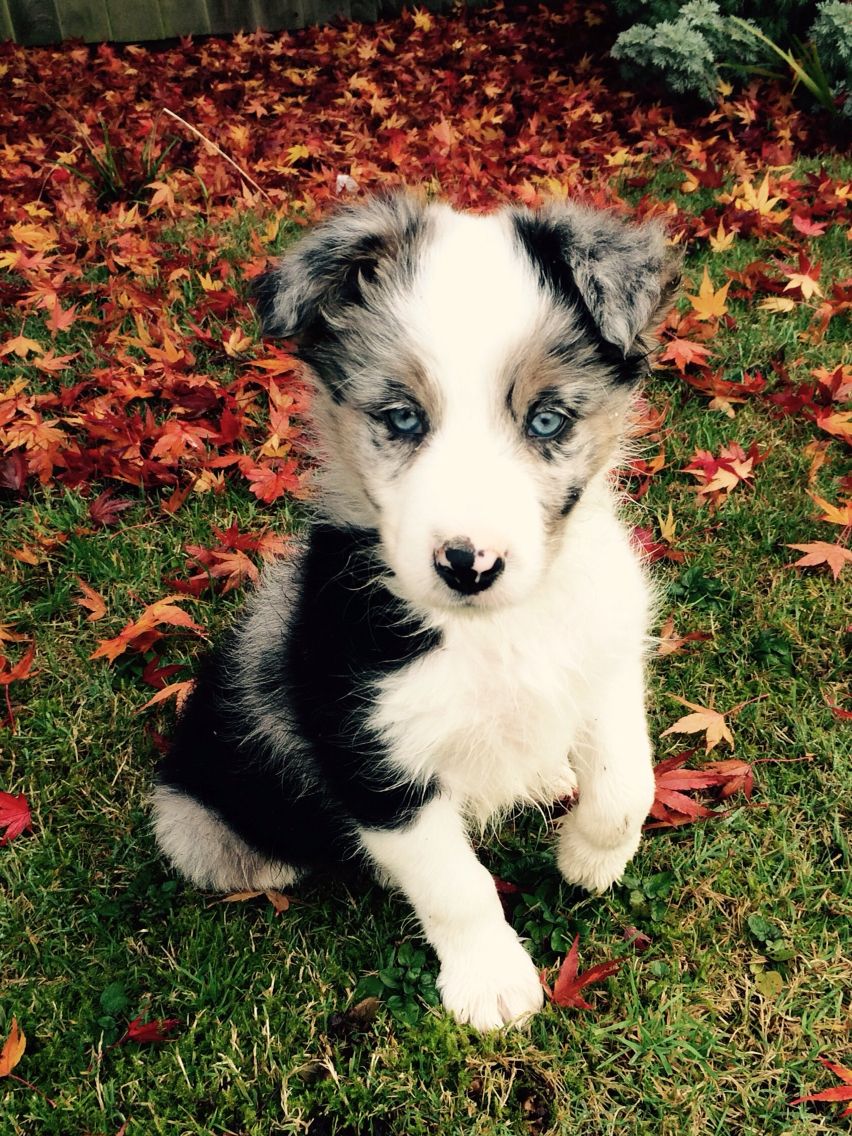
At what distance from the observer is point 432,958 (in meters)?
2.48

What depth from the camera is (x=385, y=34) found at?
27.8ft

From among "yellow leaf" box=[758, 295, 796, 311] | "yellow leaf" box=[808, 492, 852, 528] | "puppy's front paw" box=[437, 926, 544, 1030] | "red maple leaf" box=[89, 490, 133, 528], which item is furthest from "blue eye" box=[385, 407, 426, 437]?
"yellow leaf" box=[758, 295, 796, 311]

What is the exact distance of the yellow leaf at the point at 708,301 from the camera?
4.11 meters

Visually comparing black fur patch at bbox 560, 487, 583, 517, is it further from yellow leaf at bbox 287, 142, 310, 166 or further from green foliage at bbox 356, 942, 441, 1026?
yellow leaf at bbox 287, 142, 310, 166

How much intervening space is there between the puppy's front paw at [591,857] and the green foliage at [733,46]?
18.0ft

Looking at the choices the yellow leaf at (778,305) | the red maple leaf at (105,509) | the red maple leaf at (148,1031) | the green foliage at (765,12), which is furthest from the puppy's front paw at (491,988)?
the green foliage at (765,12)

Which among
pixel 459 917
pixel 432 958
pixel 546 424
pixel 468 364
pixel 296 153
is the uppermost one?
pixel 468 364

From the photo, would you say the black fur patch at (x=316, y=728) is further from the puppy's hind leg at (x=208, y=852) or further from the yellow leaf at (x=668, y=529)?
the yellow leaf at (x=668, y=529)

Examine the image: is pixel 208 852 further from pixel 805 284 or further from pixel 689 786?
pixel 805 284

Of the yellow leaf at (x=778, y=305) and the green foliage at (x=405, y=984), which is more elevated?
the yellow leaf at (x=778, y=305)

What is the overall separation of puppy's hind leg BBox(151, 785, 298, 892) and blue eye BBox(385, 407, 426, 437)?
1301 mm

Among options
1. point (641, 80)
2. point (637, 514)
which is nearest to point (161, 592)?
point (637, 514)

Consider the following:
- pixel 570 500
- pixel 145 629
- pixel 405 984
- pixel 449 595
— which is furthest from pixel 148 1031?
pixel 570 500

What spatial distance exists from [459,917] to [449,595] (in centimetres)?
93
